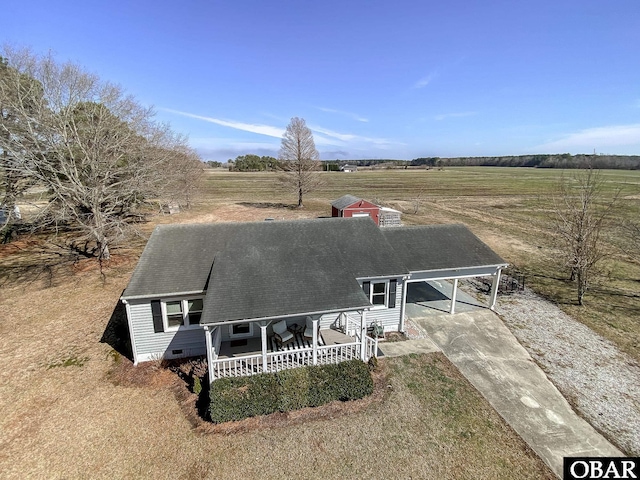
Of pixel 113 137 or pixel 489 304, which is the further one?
pixel 113 137

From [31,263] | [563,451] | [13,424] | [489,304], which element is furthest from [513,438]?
[31,263]

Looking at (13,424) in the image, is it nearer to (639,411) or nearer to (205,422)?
(205,422)

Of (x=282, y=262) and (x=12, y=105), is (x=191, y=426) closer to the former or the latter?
(x=282, y=262)

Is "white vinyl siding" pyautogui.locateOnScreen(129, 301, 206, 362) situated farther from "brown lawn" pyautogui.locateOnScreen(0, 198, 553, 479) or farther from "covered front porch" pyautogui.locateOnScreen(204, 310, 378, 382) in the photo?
"covered front porch" pyautogui.locateOnScreen(204, 310, 378, 382)

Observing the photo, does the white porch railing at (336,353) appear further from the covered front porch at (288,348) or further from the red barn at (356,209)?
the red barn at (356,209)

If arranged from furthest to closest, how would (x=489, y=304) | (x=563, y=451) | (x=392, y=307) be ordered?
1. (x=489, y=304)
2. (x=392, y=307)
3. (x=563, y=451)

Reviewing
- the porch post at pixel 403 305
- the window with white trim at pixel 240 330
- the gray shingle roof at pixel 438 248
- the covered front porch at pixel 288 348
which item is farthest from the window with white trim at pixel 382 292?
the window with white trim at pixel 240 330
